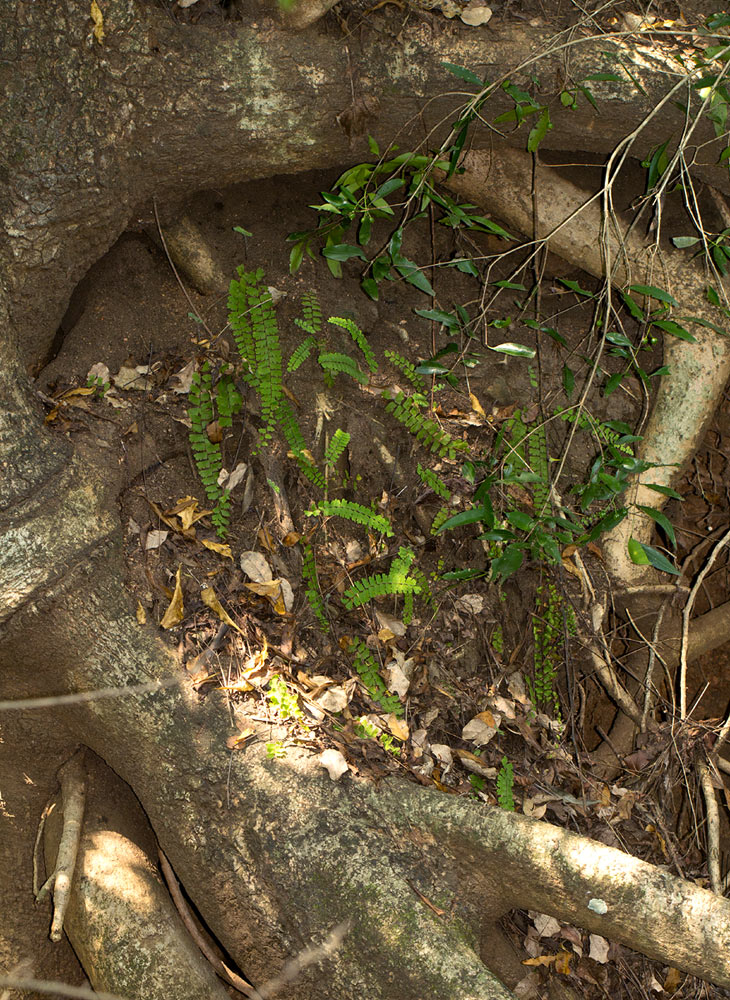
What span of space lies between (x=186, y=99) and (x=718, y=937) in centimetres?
330

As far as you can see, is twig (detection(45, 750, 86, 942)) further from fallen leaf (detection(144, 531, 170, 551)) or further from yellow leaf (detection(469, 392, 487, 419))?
yellow leaf (detection(469, 392, 487, 419))

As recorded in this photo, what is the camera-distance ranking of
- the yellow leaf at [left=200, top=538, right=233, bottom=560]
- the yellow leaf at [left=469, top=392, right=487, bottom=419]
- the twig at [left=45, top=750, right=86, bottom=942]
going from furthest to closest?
1. the yellow leaf at [left=469, top=392, right=487, bottom=419]
2. the yellow leaf at [left=200, top=538, right=233, bottom=560]
3. the twig at [left=45, top=750, right=86, bottom=942]

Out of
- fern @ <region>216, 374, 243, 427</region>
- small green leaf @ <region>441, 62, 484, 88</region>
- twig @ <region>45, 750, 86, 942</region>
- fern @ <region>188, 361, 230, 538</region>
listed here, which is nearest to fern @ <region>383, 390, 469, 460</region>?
fern @ <region>216, 374, 243, 427</region>

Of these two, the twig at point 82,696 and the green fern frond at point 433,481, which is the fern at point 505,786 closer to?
the green fern frond at point 433,481

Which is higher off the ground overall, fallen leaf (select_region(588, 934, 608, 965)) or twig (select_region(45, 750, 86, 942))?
twig (select_region(45, 750, 86, 942))

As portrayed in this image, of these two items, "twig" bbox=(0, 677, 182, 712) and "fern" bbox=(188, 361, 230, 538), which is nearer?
"twig" bbox=(0, 677, 182, 712)

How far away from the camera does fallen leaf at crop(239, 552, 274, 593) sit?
3.05 m

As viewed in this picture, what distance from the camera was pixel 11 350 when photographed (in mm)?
2682

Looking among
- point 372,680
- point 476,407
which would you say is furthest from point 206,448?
point 476,407

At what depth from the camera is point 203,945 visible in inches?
109

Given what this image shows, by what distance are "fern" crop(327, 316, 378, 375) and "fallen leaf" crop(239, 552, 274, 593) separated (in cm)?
97

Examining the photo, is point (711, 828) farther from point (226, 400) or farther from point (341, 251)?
point (341, 251)

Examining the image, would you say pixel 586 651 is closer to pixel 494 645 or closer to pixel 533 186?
pixel 494 645

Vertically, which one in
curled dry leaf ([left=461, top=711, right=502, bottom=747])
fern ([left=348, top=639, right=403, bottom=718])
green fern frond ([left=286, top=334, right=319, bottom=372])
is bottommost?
curled dry leaf ([left=461, top=711, right=502, bottom=747])
